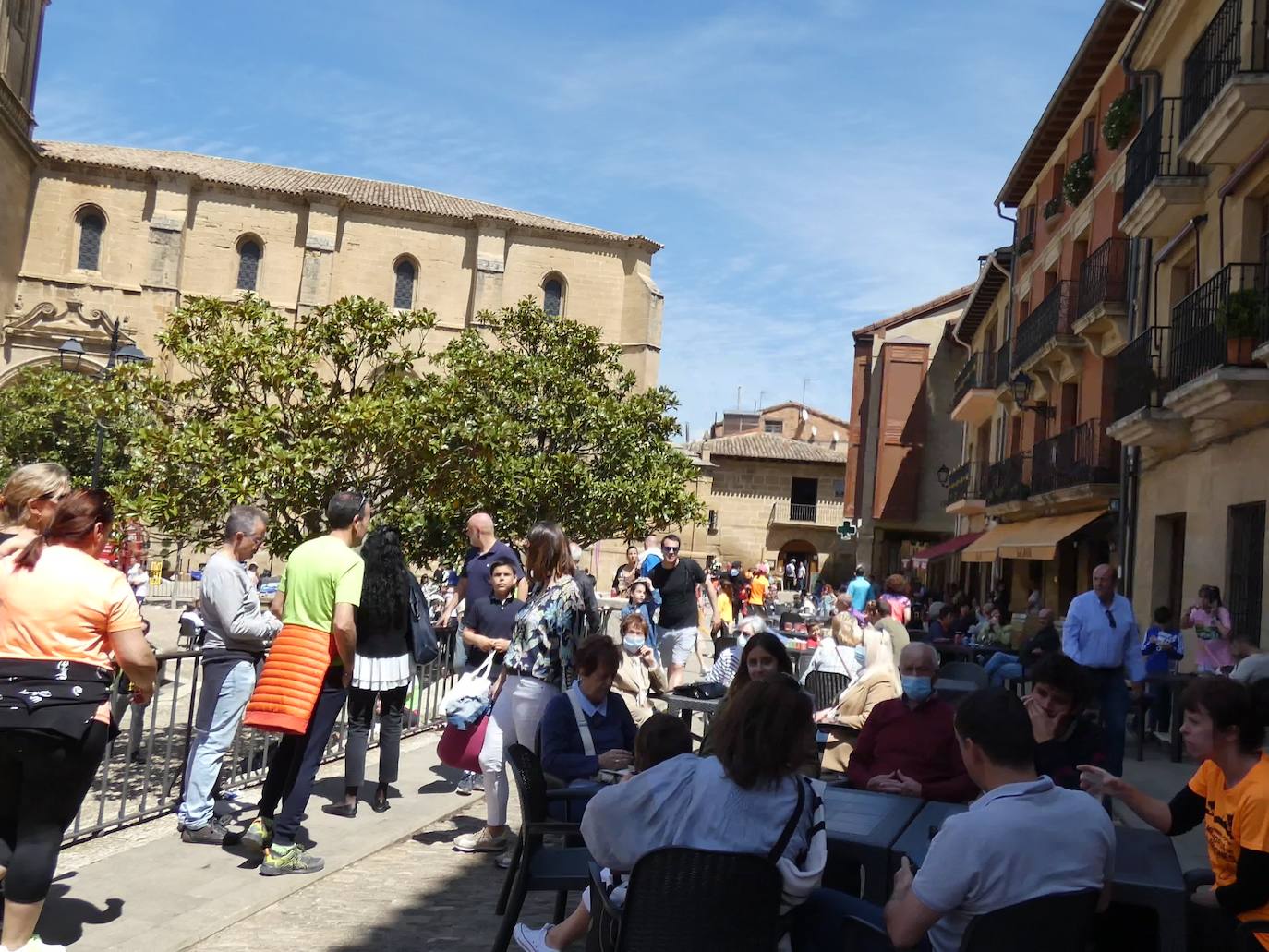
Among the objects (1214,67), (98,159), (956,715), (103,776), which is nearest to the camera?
(956,715)

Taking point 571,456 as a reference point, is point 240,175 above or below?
above

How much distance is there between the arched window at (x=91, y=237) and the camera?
44.3 meters

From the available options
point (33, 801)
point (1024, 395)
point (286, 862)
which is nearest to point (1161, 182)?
point (1024, 395)

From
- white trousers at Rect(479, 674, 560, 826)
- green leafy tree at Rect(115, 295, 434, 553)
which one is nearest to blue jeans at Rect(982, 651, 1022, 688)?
green leafy tree at Rect(115, 295, 434, 553)

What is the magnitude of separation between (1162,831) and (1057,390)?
19.5m

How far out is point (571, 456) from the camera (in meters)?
24.5

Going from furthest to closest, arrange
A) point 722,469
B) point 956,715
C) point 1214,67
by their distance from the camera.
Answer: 1. point 722,469
2. point 1214,67
3. point 956,715

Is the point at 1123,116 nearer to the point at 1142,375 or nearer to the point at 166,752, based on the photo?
the point at 1142,375

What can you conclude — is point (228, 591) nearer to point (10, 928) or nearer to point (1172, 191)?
point (10, 928)

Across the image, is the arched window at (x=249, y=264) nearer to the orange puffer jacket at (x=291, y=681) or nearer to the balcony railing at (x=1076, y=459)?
the balcony railing at (x=1076, y=459)

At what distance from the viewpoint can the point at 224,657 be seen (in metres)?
6.11

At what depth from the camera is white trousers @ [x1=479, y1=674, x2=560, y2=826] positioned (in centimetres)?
593

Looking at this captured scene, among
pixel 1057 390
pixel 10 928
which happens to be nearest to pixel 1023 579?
pixel 1057 390

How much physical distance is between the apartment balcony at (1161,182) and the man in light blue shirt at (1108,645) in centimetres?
758
